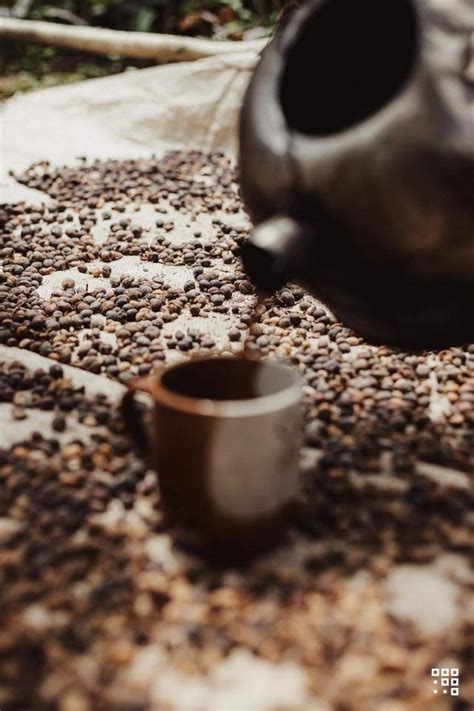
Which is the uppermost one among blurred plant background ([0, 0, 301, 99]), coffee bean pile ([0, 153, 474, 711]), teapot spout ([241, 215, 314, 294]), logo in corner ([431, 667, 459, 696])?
teapot spout ([241, 215, 314, 294])

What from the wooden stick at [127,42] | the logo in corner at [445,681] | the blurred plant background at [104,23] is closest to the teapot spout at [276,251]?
the logo in corner at [445,681]

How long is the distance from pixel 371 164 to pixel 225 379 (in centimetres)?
50

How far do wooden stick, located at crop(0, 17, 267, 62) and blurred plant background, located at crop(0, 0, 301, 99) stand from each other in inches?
15.7

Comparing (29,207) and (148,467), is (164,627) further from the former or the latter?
(29,207)

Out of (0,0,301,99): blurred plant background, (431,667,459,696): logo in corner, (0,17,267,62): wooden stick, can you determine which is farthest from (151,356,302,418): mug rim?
(0,0,301,99): blurred plant background

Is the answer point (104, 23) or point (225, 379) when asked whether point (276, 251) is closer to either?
point (225, 379)

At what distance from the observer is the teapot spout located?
1.47m

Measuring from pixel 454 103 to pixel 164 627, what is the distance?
3.53ft

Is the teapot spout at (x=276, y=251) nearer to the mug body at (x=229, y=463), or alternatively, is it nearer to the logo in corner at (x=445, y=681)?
the mug body at (x=229, y=463)

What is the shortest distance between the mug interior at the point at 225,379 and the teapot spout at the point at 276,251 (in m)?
0.22

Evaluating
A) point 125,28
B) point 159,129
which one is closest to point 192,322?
point 159,129

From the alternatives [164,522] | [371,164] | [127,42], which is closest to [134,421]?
[164,522]

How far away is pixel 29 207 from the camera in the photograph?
10.7ft

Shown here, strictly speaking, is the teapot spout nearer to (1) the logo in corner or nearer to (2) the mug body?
(2) the mug body
